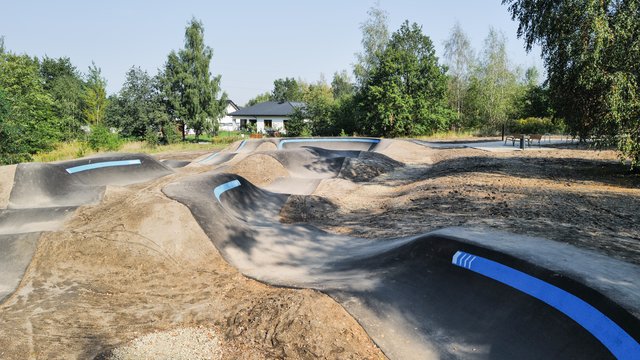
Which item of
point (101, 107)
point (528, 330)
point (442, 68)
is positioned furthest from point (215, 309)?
point (101, 107)

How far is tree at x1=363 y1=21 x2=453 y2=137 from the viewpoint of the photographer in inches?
1615

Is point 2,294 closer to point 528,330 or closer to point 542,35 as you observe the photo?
point 528,330

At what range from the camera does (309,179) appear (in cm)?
2006

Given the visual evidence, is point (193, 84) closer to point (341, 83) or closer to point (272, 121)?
point (272, 121)

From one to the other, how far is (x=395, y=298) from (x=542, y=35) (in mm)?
14441

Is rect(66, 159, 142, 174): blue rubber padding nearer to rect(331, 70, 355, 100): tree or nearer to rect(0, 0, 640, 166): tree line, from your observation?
rect(0, 0, 640, 166): tree line

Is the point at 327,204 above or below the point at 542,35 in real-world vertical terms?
below

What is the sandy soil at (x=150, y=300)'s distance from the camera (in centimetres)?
556

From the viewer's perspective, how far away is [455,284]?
6355 mm

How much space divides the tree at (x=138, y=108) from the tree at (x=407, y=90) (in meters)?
24.1

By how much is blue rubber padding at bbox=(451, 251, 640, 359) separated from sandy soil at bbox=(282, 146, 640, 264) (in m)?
2.24

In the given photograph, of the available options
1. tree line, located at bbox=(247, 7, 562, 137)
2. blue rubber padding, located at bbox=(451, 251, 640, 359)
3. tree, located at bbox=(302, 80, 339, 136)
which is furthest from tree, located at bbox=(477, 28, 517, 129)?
blue rubber padding, located at bbox=(451, 251, 640, 359)

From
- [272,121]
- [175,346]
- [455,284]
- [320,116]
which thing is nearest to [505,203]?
[455,284]

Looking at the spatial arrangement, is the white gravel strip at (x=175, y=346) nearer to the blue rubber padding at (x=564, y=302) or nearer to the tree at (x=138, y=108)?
the blue rubber padding at (x=564, y=302)
